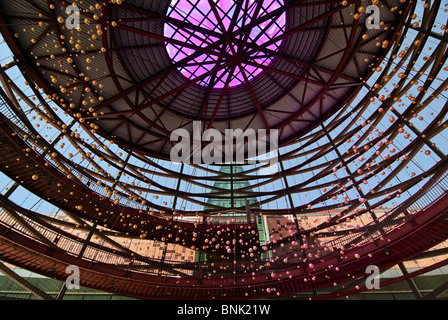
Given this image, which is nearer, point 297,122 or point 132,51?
point 132,51

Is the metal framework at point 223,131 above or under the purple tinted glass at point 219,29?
under

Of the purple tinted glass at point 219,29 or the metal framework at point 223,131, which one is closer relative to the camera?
the metal framework at point 223,131

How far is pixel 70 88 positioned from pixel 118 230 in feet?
35.6

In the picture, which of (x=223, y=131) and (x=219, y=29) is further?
(x=223, y=131)

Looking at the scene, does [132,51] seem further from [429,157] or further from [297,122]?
[429,157]

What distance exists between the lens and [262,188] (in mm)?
23656

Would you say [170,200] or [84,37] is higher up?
[84,37]

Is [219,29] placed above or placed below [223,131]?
above

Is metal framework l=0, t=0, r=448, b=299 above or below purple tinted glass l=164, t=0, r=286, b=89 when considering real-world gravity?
below

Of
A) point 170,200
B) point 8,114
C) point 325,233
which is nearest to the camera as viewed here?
point 8,114

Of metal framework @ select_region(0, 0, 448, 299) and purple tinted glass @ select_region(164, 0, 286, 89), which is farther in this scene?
purple tinted glass @ select_region(164, 0, 286, 89)
